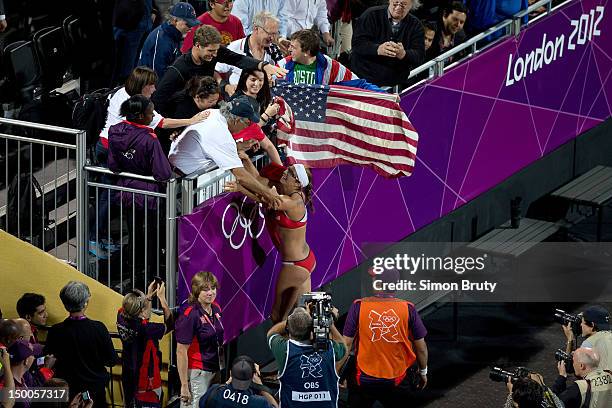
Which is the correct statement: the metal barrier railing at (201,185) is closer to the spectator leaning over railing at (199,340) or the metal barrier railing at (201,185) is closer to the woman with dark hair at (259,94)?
the woman with dark hair at (259,94)

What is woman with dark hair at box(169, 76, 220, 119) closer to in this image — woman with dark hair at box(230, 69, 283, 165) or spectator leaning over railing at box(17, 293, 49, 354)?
woman with dark hair at box(230, 69, 283, 165)

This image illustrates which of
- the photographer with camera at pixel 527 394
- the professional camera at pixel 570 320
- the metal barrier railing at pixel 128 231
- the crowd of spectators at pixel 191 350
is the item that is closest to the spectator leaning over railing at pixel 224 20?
the metal barrier railing at pixel 128 231

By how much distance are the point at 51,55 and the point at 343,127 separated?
339 cm

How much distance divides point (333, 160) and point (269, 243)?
54.4 inches

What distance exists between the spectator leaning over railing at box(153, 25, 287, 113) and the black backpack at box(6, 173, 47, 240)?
1.48 meters

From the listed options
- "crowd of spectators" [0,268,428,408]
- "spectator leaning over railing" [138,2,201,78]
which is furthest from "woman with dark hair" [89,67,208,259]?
"spectator leaning over railing" [138,2,201,78]

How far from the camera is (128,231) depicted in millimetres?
14617

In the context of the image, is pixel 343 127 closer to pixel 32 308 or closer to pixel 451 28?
pixel 451 28

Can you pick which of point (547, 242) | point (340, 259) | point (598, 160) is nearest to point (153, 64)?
point (340, 259)

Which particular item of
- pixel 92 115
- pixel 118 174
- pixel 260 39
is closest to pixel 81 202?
pixel 118 174

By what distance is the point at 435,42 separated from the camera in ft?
60.8

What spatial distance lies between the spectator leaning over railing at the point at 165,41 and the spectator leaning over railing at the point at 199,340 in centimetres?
304

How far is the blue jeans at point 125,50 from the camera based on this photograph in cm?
1727

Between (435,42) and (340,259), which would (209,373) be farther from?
(435,42)
